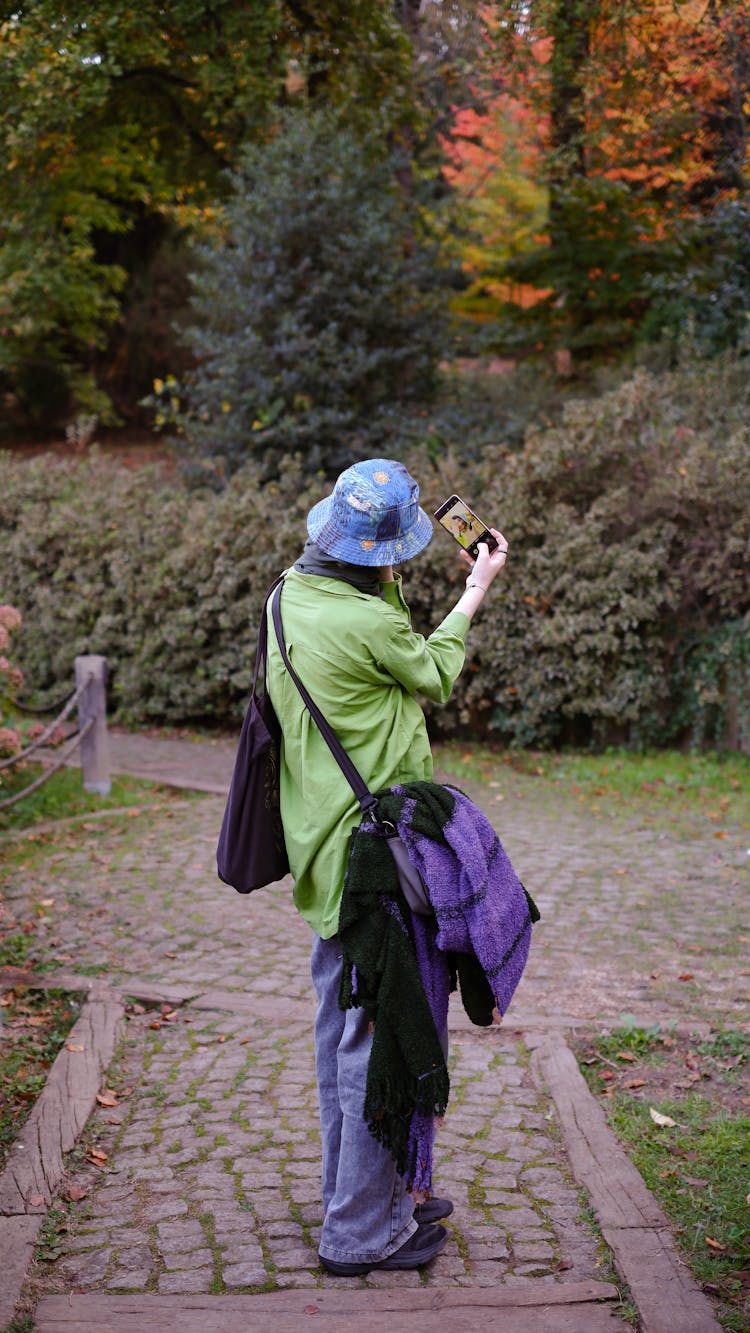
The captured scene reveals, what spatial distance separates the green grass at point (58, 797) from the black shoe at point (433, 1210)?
548cm

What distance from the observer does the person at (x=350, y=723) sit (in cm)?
312

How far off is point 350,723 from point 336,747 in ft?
0.24

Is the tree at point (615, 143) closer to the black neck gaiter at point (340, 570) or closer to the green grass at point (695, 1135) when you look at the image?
the green grass at point (695, 1135)

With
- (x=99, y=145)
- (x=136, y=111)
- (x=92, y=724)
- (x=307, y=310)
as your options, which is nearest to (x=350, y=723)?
(x=92, y=724)

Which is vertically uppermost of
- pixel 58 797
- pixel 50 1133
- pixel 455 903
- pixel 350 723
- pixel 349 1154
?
pixel 350 723

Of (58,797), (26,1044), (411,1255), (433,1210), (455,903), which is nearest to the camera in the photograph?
(455,903)

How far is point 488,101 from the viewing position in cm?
1689

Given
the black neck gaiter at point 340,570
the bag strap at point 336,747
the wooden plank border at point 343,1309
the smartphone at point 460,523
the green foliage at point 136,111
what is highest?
the green foliage at point 136,111

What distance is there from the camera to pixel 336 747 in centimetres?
316

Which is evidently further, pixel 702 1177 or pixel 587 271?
pixel 587 271

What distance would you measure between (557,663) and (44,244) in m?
11.9

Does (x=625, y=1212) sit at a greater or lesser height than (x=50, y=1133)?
greater

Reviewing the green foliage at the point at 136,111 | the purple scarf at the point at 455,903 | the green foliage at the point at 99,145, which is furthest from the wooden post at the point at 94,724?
the green foliage at the point at 99,145

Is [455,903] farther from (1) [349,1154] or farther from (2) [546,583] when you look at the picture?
(2) [546,583]
